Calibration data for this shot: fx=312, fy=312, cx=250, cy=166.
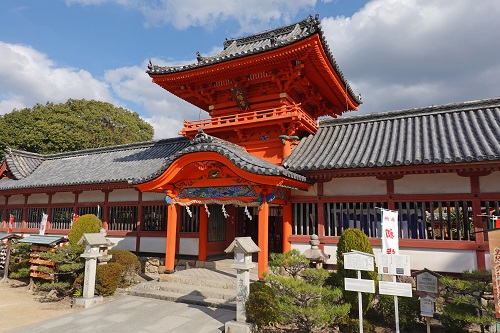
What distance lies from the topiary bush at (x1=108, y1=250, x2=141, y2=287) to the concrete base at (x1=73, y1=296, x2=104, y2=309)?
1.66 m

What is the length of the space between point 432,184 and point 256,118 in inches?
253

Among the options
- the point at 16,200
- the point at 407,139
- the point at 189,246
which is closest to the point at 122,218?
the point at 189,246

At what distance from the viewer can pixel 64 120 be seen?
36094 millimetres

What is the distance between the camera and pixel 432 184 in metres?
9.39

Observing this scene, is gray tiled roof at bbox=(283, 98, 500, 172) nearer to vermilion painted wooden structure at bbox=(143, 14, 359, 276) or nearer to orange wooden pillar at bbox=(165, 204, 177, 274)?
vermilion painted wooden structure at bbox=(143, 14, 359, 276)

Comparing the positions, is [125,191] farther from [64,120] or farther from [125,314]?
[64,120]

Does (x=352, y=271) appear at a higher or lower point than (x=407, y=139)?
lower

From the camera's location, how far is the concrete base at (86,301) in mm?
9398

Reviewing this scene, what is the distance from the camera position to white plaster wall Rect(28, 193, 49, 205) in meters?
18.1

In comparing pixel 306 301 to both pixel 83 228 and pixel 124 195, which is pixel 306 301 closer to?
pixel 83 228

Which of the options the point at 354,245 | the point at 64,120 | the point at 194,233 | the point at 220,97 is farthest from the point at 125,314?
the point at 64,120

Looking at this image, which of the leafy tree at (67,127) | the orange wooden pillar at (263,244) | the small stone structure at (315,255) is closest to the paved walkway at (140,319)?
the orange wooden pillar at (263,244)

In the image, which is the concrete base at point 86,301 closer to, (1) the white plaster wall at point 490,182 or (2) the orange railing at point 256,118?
(2) the orange railing at point 256,118

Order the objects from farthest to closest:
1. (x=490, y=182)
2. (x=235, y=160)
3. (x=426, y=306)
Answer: (x=235, y=160)
(x=490, y=182)
(x=426, y=306)
